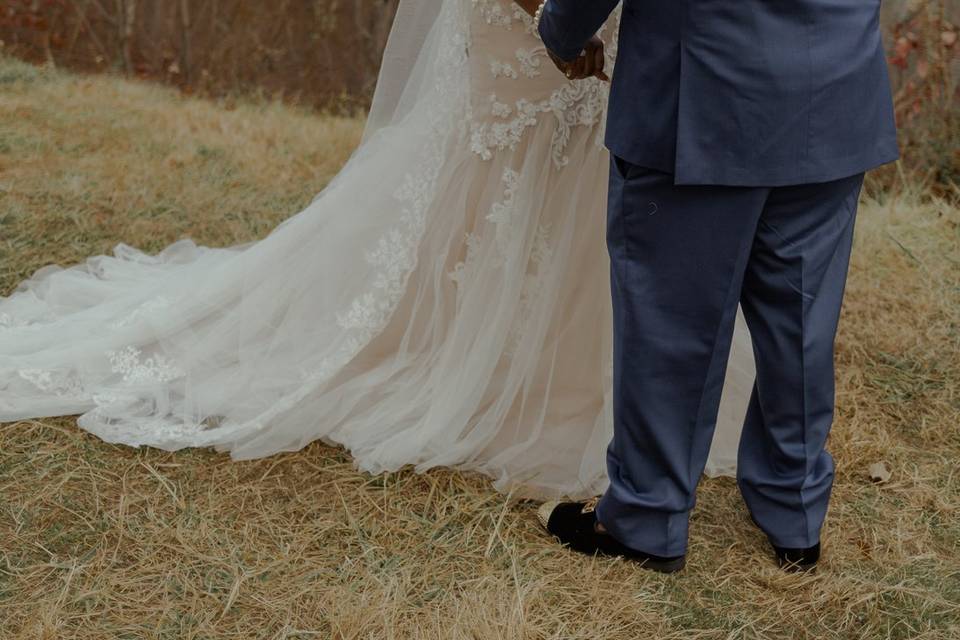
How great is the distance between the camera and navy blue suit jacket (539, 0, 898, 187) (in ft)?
5.95

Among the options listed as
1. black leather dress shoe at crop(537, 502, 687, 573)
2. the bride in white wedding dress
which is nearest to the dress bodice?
the bride in white wedding dress

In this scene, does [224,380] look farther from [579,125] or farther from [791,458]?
[791,458]

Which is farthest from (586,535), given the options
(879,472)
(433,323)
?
(879,472)

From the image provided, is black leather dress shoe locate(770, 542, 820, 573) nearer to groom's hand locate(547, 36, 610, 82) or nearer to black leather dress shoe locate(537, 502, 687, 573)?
black leather dress shoe locate(537, 502, 687, 573)

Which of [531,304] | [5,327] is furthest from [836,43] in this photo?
[5,327]

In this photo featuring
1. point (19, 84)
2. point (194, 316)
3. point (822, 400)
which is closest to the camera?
point (822, 400)

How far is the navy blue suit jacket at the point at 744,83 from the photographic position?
1813mm

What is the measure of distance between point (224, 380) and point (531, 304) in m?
0.89

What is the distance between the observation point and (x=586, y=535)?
93.0 inches

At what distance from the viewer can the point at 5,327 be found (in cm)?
315

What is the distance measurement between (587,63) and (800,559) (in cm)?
119

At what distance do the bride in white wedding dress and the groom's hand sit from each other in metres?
0.35

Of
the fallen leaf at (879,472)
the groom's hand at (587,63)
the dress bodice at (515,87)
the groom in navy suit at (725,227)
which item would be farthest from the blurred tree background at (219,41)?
the groom in navy suit at (725,227)

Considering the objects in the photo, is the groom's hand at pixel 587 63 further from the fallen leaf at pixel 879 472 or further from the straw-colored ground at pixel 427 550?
the fallen leaf at pixel 879 472
